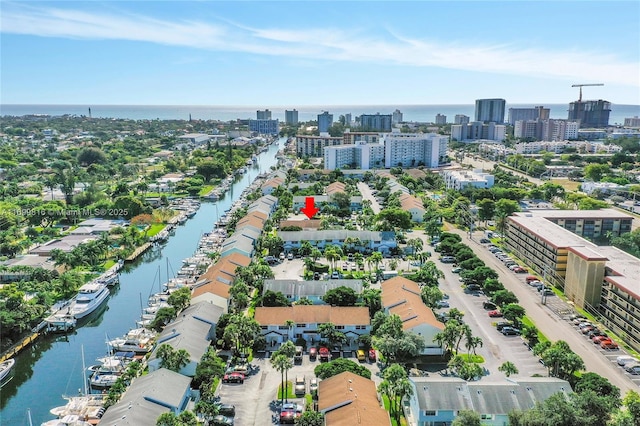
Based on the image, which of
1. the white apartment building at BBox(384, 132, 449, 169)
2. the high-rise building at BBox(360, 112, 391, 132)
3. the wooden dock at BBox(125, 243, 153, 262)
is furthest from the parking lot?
the high-rise building at BBox(360, 112, 391, 132)

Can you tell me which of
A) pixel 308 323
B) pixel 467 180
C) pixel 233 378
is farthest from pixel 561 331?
pixel 467 180

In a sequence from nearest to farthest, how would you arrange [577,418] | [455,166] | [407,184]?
[577,418] → [407,184] → [455,166]

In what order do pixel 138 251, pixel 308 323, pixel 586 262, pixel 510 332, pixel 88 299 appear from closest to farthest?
pixel 308 323, pixel 510 332, pixel 586 262, pixel 88 299, pixel 138 251

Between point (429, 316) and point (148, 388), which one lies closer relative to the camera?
point (148, 388)

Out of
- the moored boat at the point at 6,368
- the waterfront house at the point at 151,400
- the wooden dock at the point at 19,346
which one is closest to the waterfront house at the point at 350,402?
the waterfront house at the point at 151,400

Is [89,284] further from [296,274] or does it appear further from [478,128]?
[478,128]

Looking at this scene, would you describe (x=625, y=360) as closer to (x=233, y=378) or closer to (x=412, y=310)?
(x=412, y=310)

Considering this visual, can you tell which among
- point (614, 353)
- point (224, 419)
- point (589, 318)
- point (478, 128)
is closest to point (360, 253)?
point (589, 318)
